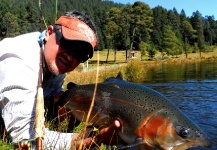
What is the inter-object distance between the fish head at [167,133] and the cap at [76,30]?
1028mm

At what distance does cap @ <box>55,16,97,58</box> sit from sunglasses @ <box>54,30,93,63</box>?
5 centimetres

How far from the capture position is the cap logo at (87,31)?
2.98m

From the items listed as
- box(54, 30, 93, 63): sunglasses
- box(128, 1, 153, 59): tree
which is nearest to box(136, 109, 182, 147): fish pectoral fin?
box(54, 30, 93, 63): sunglasses

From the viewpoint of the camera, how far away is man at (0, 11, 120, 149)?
2451 millimetres

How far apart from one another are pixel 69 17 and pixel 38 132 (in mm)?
1400

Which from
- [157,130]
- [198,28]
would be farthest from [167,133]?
[198,28]

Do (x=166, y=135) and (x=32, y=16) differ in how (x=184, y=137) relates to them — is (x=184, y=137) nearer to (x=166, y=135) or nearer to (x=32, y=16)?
(x=166, y=135)

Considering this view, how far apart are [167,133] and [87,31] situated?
4.46 ft

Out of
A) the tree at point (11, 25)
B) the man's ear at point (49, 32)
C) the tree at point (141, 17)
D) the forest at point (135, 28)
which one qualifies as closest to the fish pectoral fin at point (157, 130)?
the man's ear at point (49, 32)

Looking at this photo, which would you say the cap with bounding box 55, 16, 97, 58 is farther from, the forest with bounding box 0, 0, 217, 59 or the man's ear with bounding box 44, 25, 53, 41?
the forest with bounding box 0, 0, 217, 59

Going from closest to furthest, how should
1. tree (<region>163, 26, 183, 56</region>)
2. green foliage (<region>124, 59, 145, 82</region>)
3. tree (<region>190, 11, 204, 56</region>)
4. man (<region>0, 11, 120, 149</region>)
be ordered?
1. man (<region>0, 11, 120, 149</region>)
2. green foliage (<region>124, 59, 145, 82</region>)
3. tree (<region>163, 26, 183, 56</region>)
4. tree (<region>190, 11, 204, 56</region>)

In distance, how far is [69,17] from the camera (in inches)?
121

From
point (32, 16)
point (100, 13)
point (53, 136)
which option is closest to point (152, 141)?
point (53, 136)

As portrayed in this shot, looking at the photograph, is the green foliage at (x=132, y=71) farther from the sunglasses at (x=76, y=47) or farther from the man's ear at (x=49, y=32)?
the man's ear at (x=49, y=32)
